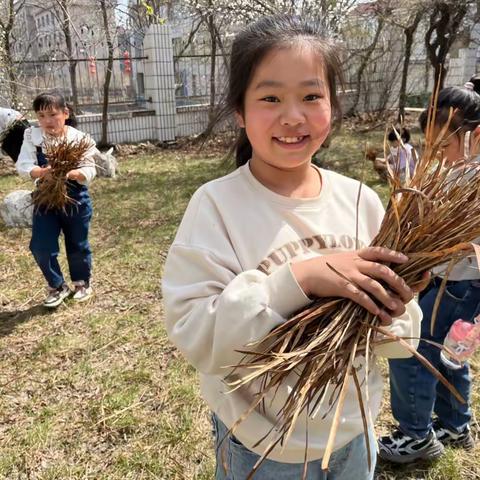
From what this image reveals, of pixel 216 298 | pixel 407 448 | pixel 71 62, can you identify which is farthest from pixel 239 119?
pixel 71 62

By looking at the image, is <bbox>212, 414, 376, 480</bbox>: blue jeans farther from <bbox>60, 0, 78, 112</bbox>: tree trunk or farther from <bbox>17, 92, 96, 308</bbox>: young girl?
<bbox>60, 0, 78, 112</bbox>: tree trunk

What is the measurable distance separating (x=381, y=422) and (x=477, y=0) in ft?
26.5

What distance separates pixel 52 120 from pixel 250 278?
8.45 ft

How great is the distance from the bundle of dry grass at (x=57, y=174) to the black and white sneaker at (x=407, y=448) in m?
2.23

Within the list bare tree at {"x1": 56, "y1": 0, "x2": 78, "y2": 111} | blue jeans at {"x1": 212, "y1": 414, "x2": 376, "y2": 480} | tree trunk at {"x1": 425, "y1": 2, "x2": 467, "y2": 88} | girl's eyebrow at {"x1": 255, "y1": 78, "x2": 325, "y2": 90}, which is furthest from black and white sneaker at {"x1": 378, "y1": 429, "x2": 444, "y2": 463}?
bare tree at {"x1": 56, "y1": 0, "x2": 78, "y2": 111}

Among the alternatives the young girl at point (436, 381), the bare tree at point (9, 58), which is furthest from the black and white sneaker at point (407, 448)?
the bare tree at point (9, 58)

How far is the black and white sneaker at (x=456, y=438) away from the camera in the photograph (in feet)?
6.50

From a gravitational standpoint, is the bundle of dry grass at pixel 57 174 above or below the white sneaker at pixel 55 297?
above

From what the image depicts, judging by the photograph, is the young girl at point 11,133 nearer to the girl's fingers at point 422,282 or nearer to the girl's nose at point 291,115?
the girl's nose at point 291,115

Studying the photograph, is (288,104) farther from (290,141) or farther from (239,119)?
(239,119)

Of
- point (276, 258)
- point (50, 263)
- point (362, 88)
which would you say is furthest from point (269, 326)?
point (362, 88)

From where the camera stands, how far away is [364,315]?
0.93 m

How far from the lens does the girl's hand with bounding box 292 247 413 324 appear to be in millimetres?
867

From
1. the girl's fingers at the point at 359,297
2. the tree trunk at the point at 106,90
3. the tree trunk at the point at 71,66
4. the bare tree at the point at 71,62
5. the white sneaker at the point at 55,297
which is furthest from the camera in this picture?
the tree trunk at the point at 71,66
